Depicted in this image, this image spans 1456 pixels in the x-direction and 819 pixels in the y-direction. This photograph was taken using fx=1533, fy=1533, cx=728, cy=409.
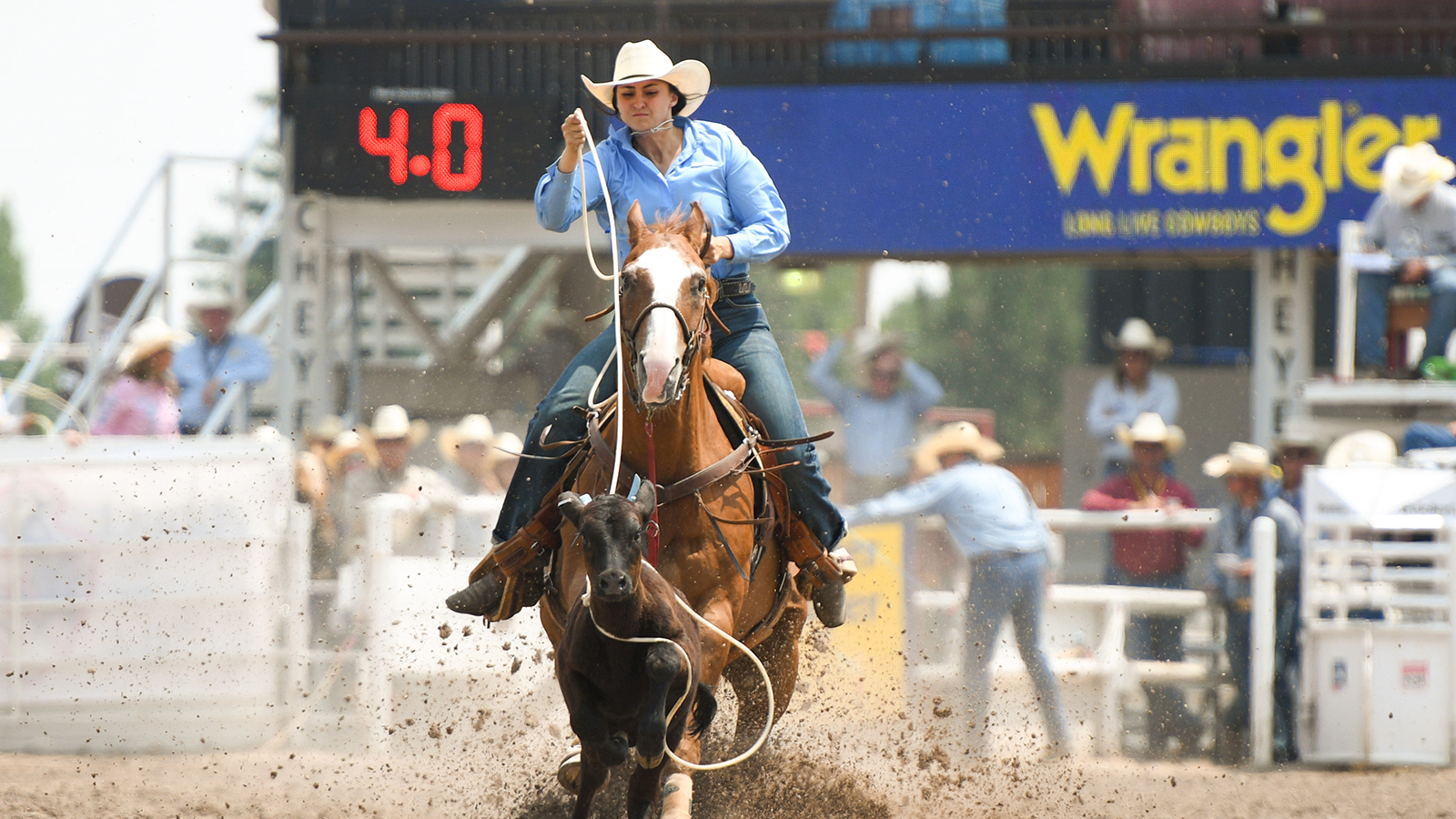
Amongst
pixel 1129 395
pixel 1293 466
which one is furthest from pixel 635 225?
pixel 1129 395

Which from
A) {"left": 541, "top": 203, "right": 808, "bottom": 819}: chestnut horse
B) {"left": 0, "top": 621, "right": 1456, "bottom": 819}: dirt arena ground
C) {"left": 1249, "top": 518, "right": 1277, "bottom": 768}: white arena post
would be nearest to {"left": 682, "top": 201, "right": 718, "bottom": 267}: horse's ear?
{"left": 541, "top": 203, "right": 808, "bottom": 819}: chestnut horse

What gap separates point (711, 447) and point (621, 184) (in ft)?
3.11

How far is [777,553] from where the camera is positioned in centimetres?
526

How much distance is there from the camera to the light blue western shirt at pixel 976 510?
26.2ft

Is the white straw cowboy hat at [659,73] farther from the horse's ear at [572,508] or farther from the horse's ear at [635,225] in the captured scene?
the horse's ear at [572,508]

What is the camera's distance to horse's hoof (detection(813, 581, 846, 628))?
582 cm

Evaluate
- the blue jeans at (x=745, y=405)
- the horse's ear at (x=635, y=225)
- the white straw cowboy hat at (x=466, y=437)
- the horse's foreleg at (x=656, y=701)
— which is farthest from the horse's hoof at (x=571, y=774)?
the white straw cowboy hat at (x=466, y=437)

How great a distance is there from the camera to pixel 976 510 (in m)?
8.10

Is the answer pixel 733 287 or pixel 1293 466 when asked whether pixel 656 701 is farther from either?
pixel 1293 466

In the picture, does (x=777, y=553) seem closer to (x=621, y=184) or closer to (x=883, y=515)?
(x=621, y=184)

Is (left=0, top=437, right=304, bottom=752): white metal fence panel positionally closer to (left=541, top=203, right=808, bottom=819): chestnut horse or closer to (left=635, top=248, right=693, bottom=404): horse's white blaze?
(left=541, top=203, right=808, bottom=819): chestnut horse

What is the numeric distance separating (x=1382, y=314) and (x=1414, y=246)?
0.44m

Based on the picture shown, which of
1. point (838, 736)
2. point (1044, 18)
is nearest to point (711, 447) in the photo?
point (838, 736)

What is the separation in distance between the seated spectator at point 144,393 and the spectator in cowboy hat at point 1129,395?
5.76 meters
